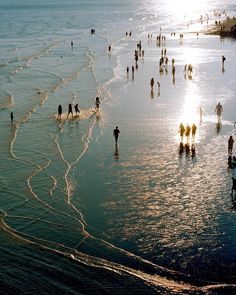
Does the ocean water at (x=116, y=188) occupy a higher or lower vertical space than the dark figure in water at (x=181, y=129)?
lower

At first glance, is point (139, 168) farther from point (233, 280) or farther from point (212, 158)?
point (233, 280)

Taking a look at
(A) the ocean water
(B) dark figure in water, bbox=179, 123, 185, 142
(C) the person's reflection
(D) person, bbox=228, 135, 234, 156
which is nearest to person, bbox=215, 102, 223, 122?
(A) the ocean water

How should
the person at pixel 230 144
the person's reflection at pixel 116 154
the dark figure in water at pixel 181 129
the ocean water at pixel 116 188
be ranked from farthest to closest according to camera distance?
1. the dark figure in water at pixel 181 129
2. the person's reflection at pixel 116 154
3. the person at pixel 230 144
4. the ocean water at pixel 116 188

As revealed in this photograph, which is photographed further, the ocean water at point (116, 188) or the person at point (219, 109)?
the person at point (219, 109)

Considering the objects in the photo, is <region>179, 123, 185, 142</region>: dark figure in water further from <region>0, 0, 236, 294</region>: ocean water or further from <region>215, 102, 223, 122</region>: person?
<region>215, 102, 223, 122</region>: person

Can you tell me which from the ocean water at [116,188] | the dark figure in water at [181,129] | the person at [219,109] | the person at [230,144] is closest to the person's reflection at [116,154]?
the ocean water at [116,188]

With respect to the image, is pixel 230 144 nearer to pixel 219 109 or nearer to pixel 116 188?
pixel 219 109

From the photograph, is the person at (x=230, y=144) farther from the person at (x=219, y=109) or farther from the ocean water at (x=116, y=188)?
the person at (x=219, y=109)

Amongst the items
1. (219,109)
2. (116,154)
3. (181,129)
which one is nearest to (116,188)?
(116,154)

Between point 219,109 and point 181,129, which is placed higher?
point 219,109
